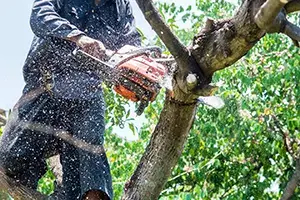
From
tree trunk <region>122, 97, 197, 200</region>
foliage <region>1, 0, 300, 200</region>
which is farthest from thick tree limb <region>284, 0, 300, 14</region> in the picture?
foliage <region>1, 0, 300, 200</region>

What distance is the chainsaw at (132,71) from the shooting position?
2.86 m

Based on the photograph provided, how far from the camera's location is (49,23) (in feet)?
9.59

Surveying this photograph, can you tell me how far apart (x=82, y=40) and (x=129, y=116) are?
2.22m

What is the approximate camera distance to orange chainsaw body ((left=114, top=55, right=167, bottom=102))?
2.85 m

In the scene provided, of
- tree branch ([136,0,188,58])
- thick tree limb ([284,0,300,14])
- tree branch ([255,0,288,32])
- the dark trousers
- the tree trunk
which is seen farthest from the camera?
the dark trousers

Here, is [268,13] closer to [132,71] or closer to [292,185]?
[132,71]

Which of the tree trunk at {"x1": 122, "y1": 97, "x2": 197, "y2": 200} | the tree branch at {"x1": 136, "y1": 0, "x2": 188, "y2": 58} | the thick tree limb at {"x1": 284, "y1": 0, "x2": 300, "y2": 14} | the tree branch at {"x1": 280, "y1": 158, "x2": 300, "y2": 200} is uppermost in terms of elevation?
the tree branch at {"x1": 136, "y1": 0, "x2": 188, "y2": 58}

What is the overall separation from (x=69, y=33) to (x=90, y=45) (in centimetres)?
10

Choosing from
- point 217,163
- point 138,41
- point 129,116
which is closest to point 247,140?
point 217,163

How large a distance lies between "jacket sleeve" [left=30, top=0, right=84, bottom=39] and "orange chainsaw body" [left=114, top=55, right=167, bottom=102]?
0.24 meters

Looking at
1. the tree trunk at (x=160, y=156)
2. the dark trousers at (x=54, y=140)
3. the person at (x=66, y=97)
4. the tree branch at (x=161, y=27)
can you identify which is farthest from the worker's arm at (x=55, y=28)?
the tree branch at (x=161, y=27)

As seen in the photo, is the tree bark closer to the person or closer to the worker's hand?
the person

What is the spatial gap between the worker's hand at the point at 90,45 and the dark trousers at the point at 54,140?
220 millimetres

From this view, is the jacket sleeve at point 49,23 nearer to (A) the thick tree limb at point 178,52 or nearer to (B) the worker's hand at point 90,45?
(B) the worker's hand at point 90,45
